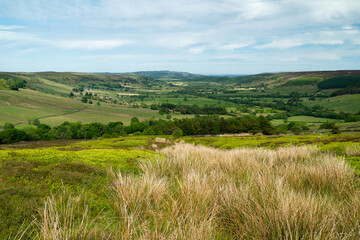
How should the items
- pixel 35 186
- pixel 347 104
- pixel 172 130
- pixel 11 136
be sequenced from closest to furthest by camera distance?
1. pixel 35 186
2. pixel 11 136
3. pixel 172 130
4. pixel 347 104

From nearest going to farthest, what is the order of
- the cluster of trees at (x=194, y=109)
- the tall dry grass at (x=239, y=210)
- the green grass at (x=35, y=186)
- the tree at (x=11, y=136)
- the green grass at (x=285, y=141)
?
the tall dry grass at (x=239, y=210)
the green grass at (x=35, y=186)
the green grass at (x=285, y=141)
the tree at (x=11, y=136)
the cluster of trees at (x=194, y=109)

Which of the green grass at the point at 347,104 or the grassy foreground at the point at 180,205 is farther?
the green grass at the point at 347,104

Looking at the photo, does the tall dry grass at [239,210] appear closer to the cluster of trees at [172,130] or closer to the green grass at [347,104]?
the cluster of trees at [172,130]

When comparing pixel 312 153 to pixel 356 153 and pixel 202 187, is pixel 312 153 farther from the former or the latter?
pixel 202 187

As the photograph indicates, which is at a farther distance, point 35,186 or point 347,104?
point 347,104

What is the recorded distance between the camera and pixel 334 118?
130m

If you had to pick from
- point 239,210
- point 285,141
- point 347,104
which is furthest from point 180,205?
point 347,104

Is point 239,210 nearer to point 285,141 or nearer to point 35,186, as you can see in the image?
point 35,186

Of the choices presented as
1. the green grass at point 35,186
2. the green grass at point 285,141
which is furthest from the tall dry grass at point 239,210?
the green grass at point 285,141

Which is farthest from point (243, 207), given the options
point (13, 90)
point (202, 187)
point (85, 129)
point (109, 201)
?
point (13, 90)

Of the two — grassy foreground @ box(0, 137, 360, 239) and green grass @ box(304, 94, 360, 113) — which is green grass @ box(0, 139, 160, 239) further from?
green grass @ box(304, 94, 360, 113)

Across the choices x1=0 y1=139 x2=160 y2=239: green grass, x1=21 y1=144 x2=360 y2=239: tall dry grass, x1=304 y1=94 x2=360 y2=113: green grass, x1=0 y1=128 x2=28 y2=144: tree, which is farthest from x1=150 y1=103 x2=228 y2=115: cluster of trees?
x1=21 y1=144 x2=360 y2=239: tall dry grass

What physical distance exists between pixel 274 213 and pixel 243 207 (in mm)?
555

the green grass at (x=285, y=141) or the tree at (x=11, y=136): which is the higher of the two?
the green grass at (x=285, y=141)
